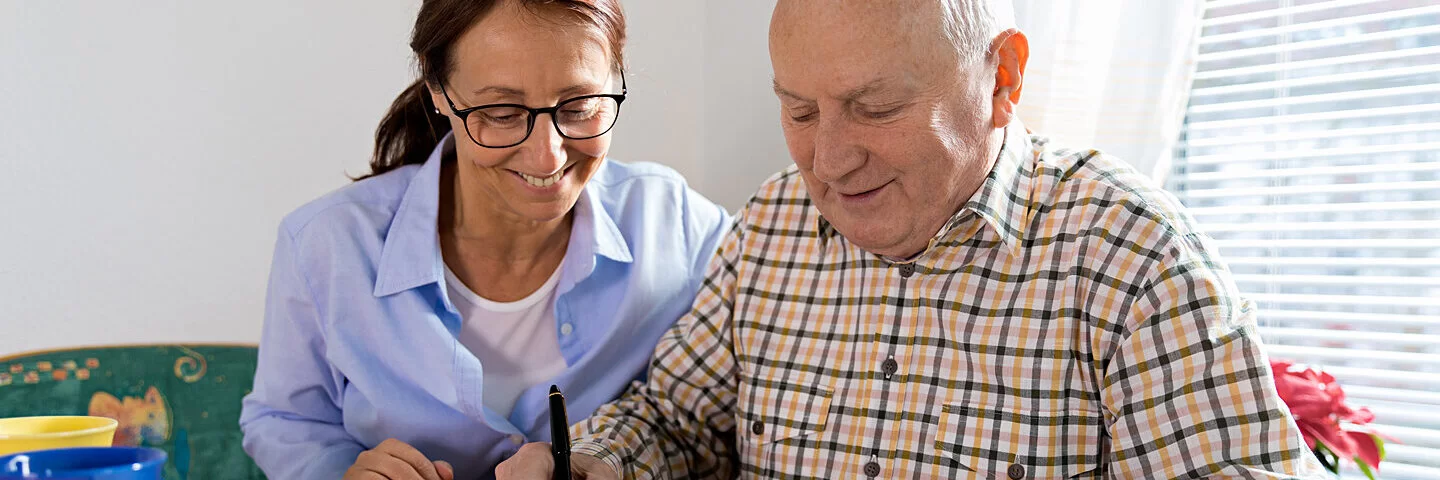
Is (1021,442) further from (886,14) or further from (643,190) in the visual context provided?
(643,190)

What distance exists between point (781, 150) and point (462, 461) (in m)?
1.06

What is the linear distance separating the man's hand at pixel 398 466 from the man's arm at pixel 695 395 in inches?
7.3

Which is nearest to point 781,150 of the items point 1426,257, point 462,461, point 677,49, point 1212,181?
point 677,49

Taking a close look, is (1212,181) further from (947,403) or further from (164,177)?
(164,177)

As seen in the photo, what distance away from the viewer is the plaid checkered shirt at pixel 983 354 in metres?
1.07

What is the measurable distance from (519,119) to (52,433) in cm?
73

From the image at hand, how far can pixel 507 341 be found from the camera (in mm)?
1608

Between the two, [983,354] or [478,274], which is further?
[478,274]

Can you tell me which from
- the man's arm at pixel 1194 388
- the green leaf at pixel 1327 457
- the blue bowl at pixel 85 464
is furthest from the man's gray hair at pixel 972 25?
the blue bowl at pixel 85 464

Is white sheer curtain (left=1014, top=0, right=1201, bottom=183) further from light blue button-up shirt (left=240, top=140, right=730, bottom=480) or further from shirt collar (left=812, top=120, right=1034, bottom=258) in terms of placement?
light blue button-up shirt (left=240, top=140, right=730, bottom=480)

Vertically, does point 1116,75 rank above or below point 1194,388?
above

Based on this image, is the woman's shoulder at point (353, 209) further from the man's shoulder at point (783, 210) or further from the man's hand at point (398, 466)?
the man's shoulder at point (783, 210)

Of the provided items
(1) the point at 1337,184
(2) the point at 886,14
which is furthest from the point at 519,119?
(1) the point at 1337,184

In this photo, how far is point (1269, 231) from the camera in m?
1.94
